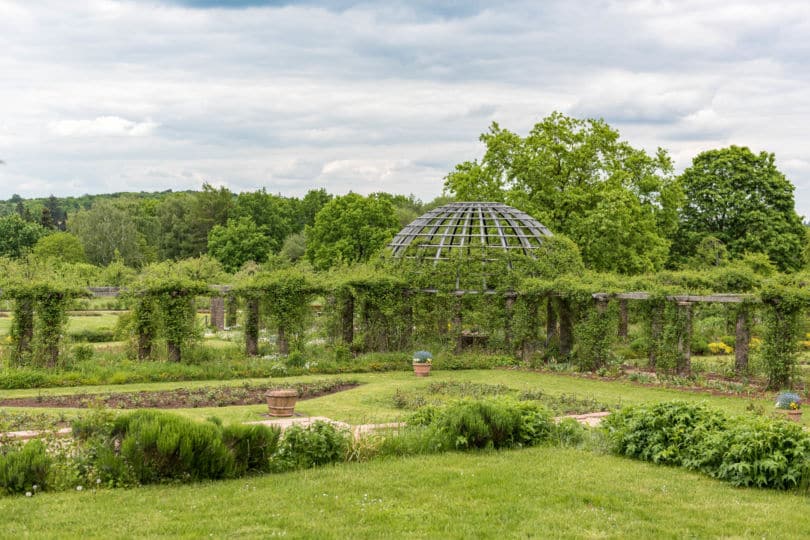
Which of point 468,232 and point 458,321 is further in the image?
point 468,232

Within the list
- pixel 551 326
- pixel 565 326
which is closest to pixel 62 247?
pixel 551 326

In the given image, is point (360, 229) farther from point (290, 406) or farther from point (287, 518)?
point (287, 518)

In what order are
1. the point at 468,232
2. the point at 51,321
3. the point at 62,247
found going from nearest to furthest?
the point at 51,321, the point at 468,232, the point at 62,247

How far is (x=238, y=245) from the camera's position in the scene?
53.1 metres

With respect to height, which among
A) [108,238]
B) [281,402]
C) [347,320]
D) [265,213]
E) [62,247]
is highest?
[265,213]

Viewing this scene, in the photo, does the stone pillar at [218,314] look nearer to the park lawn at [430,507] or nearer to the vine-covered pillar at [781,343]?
the vine-covered pillar at [781,343]

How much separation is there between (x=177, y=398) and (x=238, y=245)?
3905cm

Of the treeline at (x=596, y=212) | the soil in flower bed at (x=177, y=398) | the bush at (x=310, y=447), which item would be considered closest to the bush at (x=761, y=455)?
the bush at (x=310, y=447)

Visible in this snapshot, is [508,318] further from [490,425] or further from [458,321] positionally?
[490,425]

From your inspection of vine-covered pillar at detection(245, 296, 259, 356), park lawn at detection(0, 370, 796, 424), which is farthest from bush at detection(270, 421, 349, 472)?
vine-covered pillar at detection(245, 296, 259, 356)

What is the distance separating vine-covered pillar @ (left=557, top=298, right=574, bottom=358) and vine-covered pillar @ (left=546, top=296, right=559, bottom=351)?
29 centimetres

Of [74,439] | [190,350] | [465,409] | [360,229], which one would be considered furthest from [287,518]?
[360,229]

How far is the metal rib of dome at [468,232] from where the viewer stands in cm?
2323

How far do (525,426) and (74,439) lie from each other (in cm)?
522
